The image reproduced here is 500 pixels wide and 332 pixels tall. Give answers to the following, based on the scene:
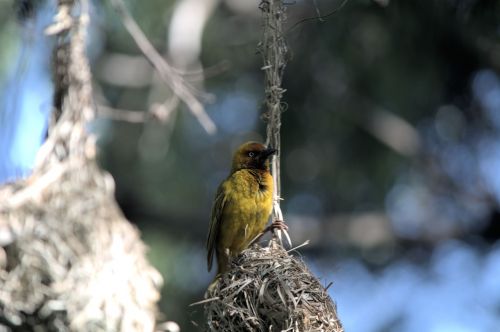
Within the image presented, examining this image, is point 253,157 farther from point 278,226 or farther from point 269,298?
point 269,298

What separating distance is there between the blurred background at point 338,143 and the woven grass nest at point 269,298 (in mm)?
3576

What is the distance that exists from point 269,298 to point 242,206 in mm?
1064

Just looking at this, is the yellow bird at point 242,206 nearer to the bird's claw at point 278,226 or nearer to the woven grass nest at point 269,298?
the bird's claw at point 278,226

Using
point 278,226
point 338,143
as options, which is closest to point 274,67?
point 278,226

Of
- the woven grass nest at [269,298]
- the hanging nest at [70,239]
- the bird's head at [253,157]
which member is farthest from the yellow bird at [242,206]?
the hanging nest at [70,239]

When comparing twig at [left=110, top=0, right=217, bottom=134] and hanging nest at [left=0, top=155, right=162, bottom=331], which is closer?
hanging nest at [left=0, top=155, right=162, bottom=331]

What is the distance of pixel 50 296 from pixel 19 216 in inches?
13.0

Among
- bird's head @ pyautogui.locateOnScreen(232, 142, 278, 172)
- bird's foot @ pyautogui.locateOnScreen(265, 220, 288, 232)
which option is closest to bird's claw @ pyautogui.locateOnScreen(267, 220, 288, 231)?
bird's foot @ pyautogui.locateOnScreen(265, 220, 288, 232)

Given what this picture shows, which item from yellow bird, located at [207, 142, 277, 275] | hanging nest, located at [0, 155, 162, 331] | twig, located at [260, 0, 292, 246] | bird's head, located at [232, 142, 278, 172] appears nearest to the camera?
hanging nest, located at [0, 155, 162, 331]

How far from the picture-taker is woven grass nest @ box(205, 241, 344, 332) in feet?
11.7

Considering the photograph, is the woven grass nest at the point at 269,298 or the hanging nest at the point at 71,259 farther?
the woven grass nest at the point at 269,298

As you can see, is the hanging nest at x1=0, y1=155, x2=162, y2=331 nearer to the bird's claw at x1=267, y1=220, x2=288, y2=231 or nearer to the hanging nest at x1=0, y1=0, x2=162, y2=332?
the hanging nest at x1=0, y1=0, x2=162, y2=332

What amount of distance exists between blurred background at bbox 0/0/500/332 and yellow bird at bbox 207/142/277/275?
8.22ft

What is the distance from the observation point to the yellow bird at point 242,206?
4.58 m
